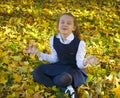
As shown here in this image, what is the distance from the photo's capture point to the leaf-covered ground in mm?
4160

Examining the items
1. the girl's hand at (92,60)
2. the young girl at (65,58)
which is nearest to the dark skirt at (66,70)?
the young girl at (65,58)

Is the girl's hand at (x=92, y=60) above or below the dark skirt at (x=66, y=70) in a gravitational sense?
above

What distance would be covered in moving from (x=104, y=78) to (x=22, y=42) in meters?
1.55

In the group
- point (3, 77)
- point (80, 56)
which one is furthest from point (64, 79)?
point (3, 77)

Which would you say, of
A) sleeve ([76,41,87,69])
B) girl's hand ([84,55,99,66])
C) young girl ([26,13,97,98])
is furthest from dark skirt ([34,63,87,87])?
girl's hand ([84,55,99,66])

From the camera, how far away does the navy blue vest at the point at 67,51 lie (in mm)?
4055

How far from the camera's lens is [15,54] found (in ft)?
16.7

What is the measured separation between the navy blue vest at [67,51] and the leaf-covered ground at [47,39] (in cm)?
33

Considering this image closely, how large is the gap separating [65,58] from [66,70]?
173 mm

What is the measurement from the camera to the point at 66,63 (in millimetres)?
4121

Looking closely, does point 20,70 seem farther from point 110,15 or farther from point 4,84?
point 110,15

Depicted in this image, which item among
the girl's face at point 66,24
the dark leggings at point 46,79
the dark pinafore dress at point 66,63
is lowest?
the dark leggings at point 46,79

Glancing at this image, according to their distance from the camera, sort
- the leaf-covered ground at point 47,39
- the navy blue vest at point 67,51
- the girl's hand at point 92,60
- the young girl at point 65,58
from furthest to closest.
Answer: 1. the leaf-covered ground at point 47,39
2. the navy blue vest at point 67,51
3. the young girl at point 65,58
4. the girl's hand at point 92,60

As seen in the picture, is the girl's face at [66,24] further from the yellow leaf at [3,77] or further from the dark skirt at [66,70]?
the yellow leaf at [3,77]
